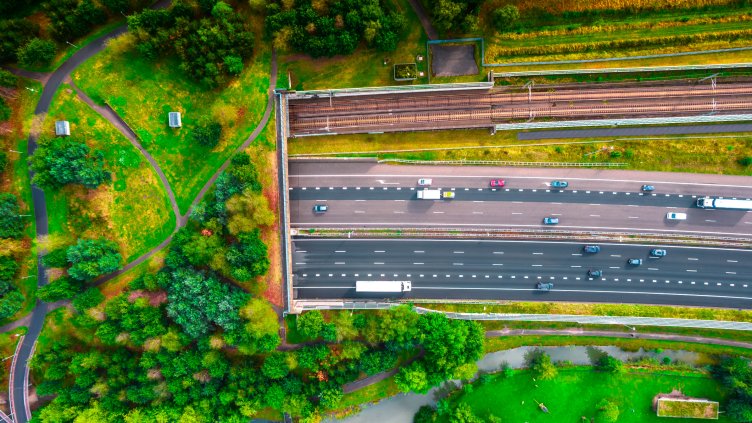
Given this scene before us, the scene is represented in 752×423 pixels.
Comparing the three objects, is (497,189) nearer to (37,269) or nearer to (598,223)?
(598,223)

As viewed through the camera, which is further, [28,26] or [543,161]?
[543,161]

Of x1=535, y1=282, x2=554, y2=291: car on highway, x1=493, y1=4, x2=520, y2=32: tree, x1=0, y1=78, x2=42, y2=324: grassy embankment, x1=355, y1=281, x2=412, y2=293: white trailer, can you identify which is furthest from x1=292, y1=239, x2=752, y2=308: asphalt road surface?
x1=0, y1=78, x2=42, y2=324: grassy embankment

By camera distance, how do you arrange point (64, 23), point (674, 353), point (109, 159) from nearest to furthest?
1. point (64, 23)
2. point (109, 159)
3. point (674, 353)

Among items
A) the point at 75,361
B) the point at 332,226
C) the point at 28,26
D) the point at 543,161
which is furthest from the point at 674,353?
the point at 28,26

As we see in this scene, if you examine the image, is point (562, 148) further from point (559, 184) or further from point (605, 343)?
point (605, 343)

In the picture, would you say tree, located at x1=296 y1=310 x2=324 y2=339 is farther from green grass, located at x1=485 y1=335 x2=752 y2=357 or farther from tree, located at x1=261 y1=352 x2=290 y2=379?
green grass, located at x1=485 y1=335 x2=752 y2=357

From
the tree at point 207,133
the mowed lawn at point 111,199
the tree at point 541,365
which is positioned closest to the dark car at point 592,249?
the tree at point 541,365
